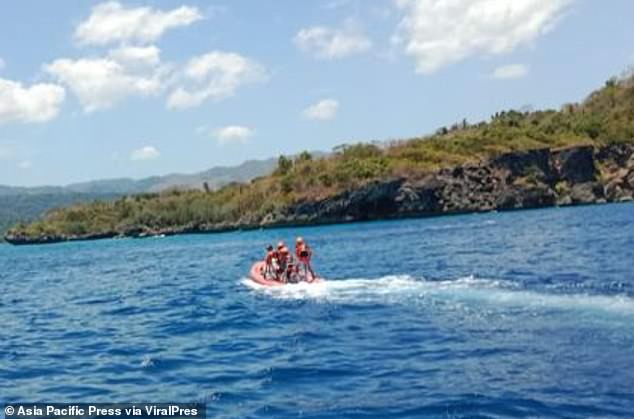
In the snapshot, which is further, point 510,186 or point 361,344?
point 510,186

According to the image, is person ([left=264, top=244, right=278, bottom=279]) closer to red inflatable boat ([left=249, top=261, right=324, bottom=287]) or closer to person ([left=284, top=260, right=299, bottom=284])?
red inflatable boat ([left=249, top=261, right=324, bottom=287])

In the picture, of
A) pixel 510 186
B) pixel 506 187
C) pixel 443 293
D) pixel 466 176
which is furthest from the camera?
pixel 466 176

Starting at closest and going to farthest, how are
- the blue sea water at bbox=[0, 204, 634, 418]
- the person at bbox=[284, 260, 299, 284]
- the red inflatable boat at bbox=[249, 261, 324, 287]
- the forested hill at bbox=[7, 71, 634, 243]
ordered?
the blue sea water at bbox=[0, 204, 634, 418]
the red inflatable boat at bbox=[249, 261, 324, 287]
the person at bbox=[284, 260, 299, 284]
the forested hill at bbox=[7, 71, 634, 243]

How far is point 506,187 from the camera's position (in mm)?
152250

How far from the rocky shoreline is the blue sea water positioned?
108834 millimetres

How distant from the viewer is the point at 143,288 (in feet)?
156

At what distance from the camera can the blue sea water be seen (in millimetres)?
15711

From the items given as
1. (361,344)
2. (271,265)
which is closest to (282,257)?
(271,265)

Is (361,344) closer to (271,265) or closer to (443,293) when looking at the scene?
(443,293)

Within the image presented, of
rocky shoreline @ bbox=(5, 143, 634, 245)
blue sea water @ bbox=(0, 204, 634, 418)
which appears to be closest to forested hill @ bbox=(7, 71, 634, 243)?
rocky shoreline @ bbox=(5, 143, 634, 245)

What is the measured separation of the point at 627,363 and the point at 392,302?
13.2m

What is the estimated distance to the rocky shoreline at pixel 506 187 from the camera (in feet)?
489

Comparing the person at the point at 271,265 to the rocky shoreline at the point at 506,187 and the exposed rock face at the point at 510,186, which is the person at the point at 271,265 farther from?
the exposed rock face at the point at 510,186

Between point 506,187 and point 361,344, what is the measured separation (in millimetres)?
135181
